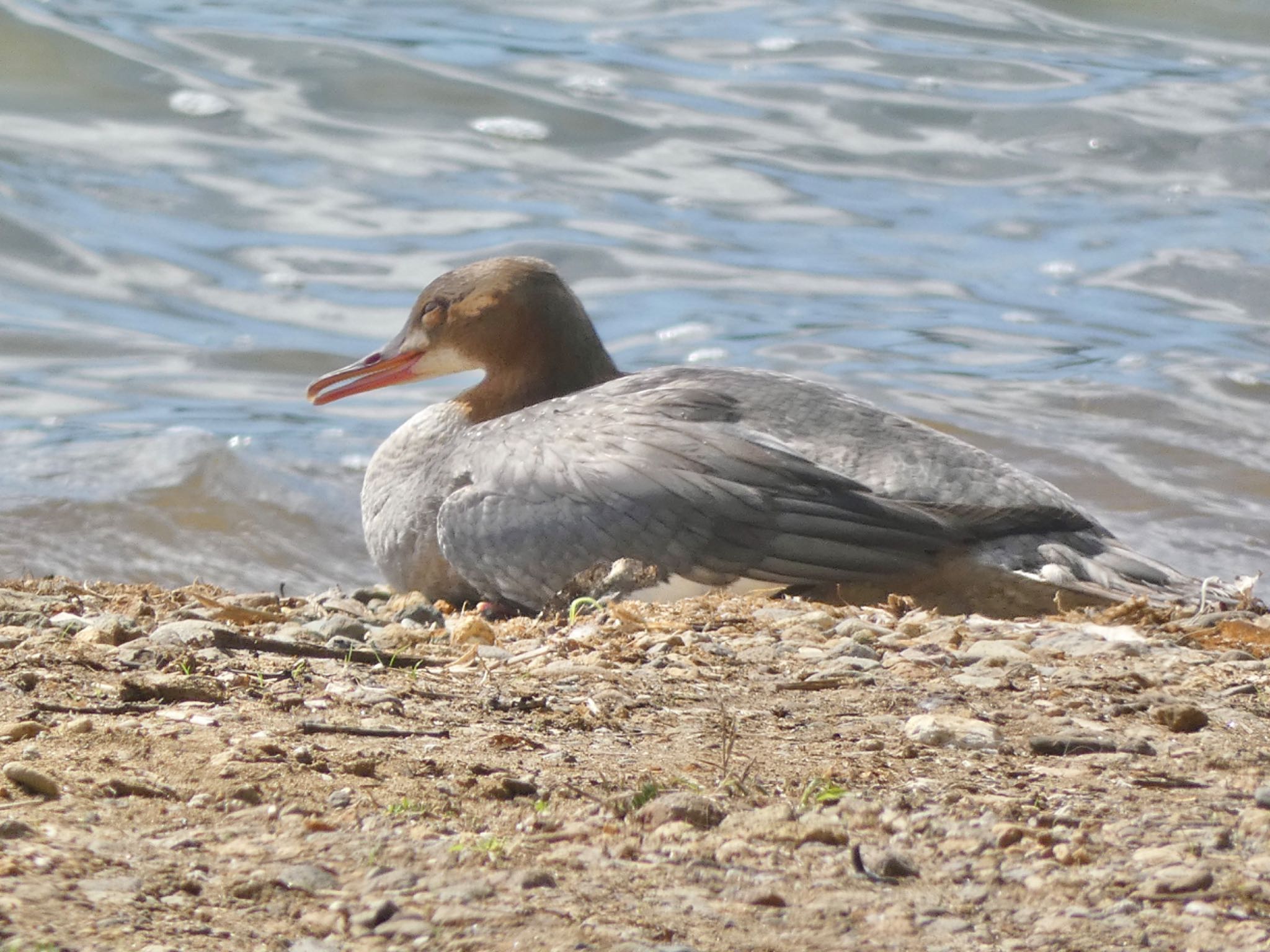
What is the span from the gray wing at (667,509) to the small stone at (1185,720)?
1.72 metres

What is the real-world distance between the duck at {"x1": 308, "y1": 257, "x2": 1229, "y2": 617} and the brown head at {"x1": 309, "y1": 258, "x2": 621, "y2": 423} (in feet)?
1.22

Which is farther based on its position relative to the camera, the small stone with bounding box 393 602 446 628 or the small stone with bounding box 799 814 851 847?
the small stone with bounding box 393 602 446 628

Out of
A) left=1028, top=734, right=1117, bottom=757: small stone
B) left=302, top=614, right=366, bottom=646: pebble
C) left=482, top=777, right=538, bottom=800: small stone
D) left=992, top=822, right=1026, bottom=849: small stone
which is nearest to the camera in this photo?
left=992, top=822, right=1026, bottom=849: small stone

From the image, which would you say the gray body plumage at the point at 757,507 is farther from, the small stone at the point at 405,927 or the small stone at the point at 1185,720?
the small stone at the point at 405,927

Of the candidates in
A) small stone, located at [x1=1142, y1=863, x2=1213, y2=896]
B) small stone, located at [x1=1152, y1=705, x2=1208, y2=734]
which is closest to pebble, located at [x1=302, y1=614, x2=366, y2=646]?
small stone, located at [x1=1152, y1=705, x2=1208, y2=734]

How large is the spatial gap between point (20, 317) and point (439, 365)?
533 cm

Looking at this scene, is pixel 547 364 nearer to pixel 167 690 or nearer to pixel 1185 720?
pixel 167 690

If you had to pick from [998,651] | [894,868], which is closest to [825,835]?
[894,868]

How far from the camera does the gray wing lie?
199 inches

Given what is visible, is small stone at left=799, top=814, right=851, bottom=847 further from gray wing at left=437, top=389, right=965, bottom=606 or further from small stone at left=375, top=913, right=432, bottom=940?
gray wing at left=437, top=389, right=965, bottom=606

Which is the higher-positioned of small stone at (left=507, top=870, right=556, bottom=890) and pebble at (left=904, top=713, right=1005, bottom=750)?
small stone at (left=507, top=870, right=556, bottom=890)

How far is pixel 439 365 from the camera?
21.9 ft

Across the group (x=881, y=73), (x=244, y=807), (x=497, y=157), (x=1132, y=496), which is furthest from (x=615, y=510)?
(x=881, y=73)

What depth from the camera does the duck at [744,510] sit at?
5023 mm
